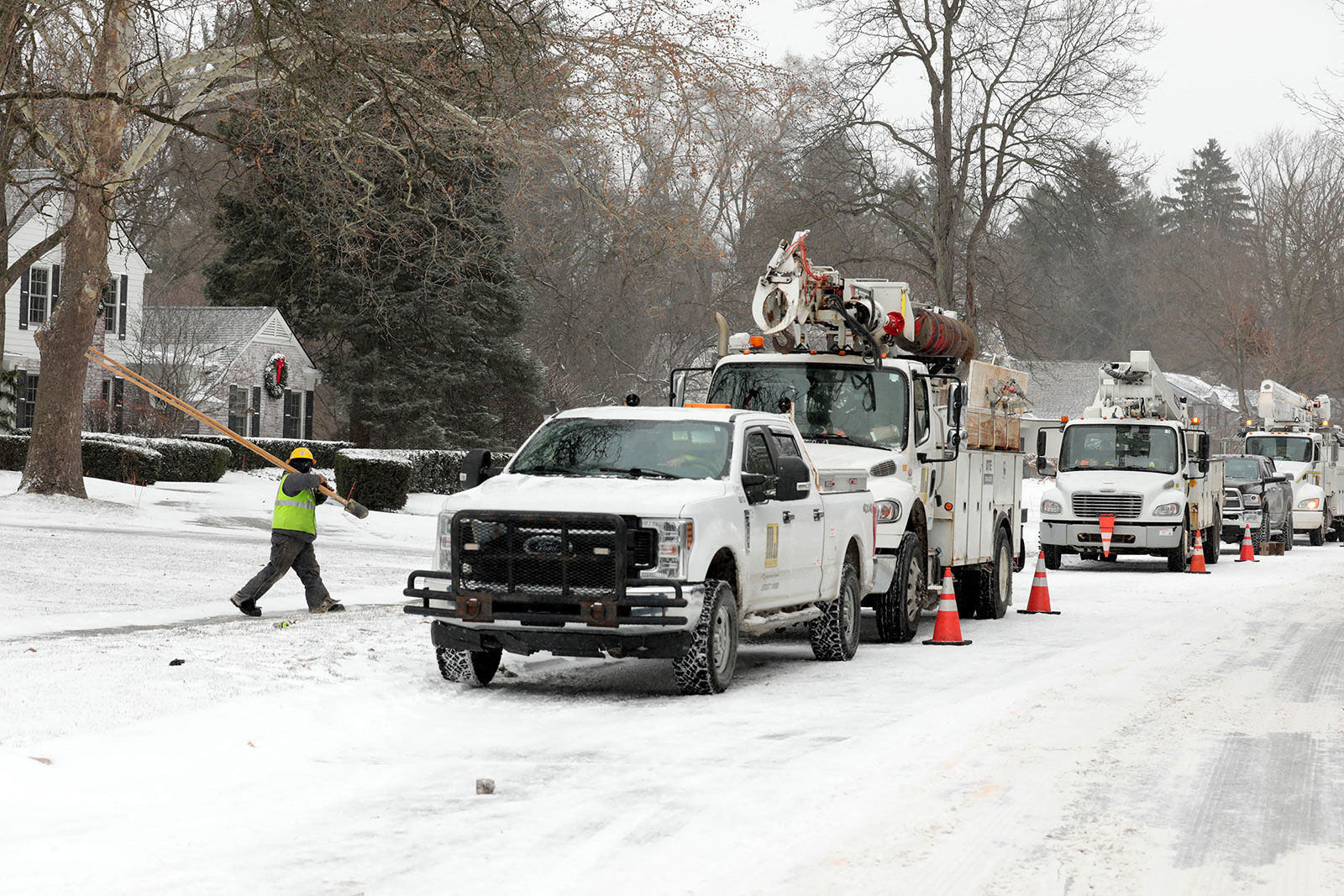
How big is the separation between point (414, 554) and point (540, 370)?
24.5 m

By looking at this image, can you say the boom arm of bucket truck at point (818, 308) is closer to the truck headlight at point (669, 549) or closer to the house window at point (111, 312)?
the truck headlight at point (669, 549)

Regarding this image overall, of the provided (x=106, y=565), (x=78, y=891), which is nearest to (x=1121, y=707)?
(x=78, y=891)

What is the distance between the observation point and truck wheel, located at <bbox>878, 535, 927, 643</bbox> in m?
13.7

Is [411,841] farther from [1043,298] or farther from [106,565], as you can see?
[1043,298]

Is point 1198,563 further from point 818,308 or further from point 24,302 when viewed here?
point 24,302

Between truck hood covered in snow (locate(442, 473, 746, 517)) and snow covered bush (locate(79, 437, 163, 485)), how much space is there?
20.1m

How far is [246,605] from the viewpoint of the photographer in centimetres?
1445

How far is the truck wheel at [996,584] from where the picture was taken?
16.6m

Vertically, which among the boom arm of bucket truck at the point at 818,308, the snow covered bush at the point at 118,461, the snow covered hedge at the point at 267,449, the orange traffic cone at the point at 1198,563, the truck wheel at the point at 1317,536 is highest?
the boom arm of bucket truck at the point at 818,308

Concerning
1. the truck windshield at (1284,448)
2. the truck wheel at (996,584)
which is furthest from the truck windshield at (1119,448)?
the truck windshield at (1284,448)

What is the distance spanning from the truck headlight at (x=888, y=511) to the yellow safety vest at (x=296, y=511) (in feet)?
16.8

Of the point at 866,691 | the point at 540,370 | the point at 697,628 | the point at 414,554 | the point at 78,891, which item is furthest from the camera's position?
the point at 540,370

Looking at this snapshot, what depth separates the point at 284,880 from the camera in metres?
5.64

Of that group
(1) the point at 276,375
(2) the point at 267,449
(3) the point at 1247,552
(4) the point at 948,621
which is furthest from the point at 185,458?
(4) the point at 948,621
